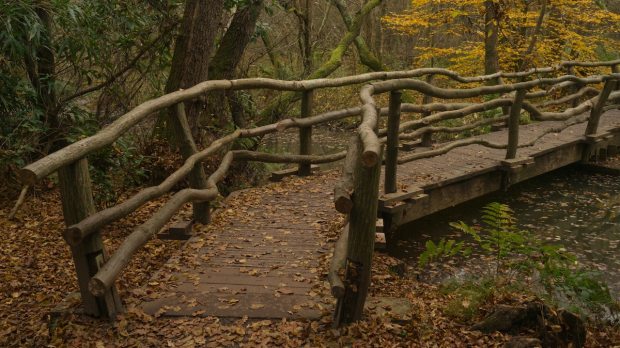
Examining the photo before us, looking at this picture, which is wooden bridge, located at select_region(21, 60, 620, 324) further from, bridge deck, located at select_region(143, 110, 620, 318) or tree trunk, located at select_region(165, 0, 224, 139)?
tree trunk, located at select_region(165, 0, 224, 139)

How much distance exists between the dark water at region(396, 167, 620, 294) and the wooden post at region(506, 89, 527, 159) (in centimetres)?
91

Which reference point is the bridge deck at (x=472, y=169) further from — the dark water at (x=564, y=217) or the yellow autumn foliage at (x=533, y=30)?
the yellow autumn foliage at (x=533, y=30)

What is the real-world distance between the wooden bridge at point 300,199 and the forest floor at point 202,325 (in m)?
0.14

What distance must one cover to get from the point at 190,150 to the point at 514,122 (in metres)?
4.74

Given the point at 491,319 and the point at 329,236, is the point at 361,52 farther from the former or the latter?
the point at 491,319

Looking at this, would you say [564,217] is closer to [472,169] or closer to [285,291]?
[472,169]

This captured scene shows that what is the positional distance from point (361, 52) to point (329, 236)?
33.6 feet

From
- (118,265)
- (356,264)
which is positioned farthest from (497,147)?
(118,265)

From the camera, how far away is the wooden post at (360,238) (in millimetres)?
3273

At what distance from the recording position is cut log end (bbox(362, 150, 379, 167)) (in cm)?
305

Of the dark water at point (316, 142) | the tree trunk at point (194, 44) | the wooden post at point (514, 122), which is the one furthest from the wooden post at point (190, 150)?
the dark water at point (316, 142)

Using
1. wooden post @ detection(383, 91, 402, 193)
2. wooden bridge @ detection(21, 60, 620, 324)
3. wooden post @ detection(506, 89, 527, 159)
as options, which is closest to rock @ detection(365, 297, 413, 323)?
wooden bridge @ detection(21, 60, 620, 324)

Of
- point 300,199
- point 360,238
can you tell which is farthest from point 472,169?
point 360,238

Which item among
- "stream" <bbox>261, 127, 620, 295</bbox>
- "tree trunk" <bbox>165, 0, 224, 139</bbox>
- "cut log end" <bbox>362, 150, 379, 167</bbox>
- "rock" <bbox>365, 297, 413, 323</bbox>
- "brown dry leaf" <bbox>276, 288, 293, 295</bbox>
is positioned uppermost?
"tree trunk" <bbox>165, 0, 224, 139</bbox>
